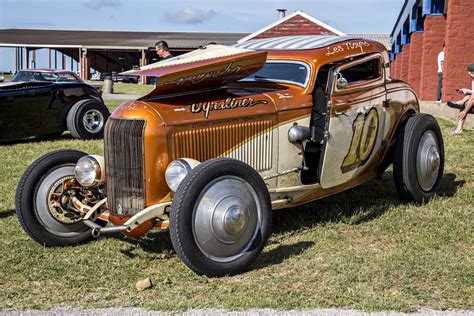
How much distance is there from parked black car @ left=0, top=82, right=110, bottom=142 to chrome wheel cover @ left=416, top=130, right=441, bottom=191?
713 centimetres

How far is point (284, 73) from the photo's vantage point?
18.7 ft

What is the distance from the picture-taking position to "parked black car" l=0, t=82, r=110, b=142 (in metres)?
10.7

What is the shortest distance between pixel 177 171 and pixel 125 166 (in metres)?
0.45

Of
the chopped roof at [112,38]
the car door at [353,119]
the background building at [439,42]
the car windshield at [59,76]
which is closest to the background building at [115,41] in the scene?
the chopped roof at [112,38]

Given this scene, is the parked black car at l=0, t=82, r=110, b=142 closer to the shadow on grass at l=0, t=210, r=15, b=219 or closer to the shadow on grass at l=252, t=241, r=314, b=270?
the shadow on grass at l=0, t=210, r=15, b=219

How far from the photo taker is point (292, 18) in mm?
36625

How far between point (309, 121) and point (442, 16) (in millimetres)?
13794

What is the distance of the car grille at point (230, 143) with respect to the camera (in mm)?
4703

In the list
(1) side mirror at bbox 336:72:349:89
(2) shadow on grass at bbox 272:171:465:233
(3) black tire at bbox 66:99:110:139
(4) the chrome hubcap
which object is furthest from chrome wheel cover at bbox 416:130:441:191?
(3) black tire at bbox 66:99:110:139

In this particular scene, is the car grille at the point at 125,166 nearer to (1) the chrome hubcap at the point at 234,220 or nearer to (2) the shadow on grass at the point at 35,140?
(1) the chrome hubcap at the point at 234,220

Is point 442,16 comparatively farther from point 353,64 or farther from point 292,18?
point 292,18

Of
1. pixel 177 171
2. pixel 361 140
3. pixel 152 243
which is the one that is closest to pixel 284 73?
pixel 361 140

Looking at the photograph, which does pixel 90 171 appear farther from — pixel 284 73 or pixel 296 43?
pixel 296 43

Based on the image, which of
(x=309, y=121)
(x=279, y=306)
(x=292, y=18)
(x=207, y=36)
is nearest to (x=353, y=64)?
(x=309, y=121)
